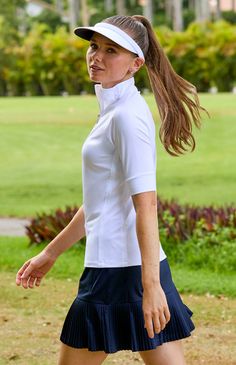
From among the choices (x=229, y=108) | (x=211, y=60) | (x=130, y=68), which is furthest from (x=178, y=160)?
(x=211, y=60)

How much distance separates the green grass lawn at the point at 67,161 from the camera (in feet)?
53.8

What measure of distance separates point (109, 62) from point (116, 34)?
12cm

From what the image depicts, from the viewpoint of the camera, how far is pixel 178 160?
21.4 meters

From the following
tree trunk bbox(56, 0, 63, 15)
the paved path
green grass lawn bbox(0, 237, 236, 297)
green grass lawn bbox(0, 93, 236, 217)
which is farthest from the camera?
tree trunk bbox(56, 0, 63, 15)

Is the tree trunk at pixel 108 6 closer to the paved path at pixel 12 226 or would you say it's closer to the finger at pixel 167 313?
the paved path at pixel 12 226

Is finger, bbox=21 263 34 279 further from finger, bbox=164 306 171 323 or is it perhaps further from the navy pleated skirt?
finger, bbox=164 306 171 323

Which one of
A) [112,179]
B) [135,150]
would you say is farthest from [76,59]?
[135,150]

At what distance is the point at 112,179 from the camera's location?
3.66 m

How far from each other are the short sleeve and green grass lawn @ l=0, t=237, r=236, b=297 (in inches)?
187

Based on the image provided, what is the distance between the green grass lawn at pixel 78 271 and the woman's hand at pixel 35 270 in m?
4.23

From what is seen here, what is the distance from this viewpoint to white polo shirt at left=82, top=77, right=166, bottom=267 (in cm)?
359

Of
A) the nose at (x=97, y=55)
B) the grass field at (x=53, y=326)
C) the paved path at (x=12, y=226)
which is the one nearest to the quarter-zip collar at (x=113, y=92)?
the nose at (x=97, y=55)

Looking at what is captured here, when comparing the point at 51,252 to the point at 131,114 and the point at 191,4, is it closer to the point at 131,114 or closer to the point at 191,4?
the point at 131,114

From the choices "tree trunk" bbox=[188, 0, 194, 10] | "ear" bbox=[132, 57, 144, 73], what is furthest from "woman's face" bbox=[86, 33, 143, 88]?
"tree trunk" bbox=[188, 0, 194, 10]
